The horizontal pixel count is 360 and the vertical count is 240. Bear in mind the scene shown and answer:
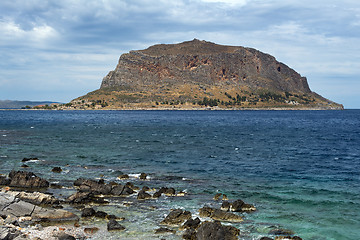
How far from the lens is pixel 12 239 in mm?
18641

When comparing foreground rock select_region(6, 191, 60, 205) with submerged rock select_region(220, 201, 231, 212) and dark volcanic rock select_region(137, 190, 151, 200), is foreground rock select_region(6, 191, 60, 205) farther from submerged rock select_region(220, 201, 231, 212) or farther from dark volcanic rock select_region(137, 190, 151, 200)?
submerged rock select_region(220, 201, 231, 212)

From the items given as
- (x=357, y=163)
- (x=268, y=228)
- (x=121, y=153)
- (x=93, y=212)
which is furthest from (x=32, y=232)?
(x=357, y=163)

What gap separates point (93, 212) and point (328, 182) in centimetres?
2617

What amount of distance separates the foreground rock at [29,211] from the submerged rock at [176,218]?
6.57 metres

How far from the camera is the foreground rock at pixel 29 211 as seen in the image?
23.3m

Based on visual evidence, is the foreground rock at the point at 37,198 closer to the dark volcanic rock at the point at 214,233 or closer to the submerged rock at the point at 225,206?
the dark volcanic rock at the point at 214,233

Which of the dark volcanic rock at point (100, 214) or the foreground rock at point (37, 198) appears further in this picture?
the foreground rock at point (37, 198)

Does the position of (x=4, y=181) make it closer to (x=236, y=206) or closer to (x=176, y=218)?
(x=176, y=218)

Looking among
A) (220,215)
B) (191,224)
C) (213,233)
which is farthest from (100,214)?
(213,233)

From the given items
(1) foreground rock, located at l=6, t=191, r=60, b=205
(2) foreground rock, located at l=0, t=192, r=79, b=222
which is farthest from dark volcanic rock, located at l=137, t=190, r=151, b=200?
(1) foreground rock, located at l=6, t=191, r=60, b=205

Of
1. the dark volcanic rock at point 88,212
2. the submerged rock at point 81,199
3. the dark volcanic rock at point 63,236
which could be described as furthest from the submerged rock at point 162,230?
the submerged rock at point 81,199

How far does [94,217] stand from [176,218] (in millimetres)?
6067

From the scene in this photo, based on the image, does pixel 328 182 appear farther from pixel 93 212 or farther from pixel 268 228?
pixel 93 212

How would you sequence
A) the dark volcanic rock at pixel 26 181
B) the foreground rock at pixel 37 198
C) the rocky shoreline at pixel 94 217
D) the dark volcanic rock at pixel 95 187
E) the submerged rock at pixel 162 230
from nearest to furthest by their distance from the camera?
the rocky shoreline at pixel 94 217 < the submerged rock at pixel 162 230 < the foreground rock at pixel 37 198 < the dark volcanic rock at pixel 95 187 < the dark volcanic rock at pixel 26 181
